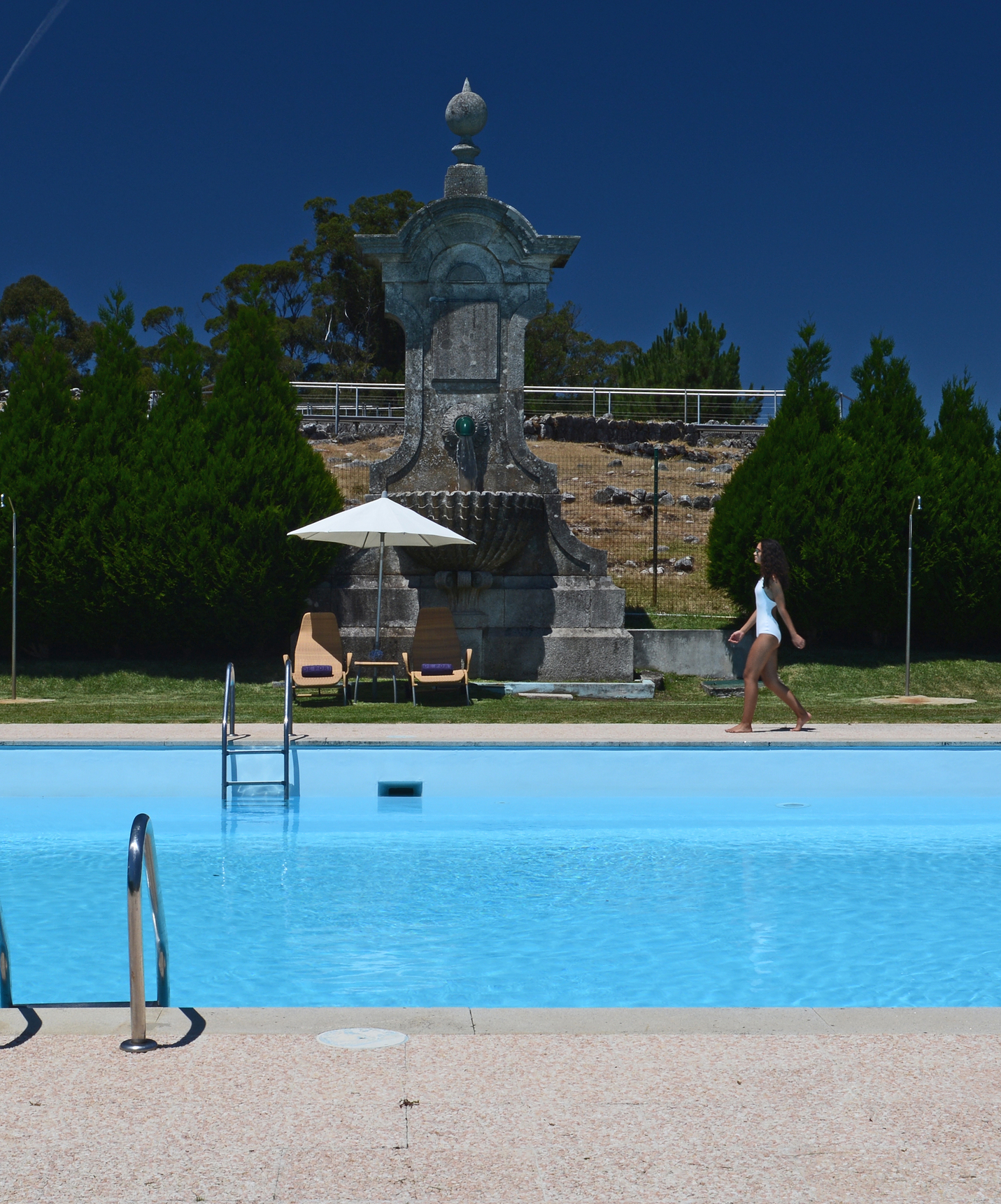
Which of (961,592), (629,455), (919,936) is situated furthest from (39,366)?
(629,455)

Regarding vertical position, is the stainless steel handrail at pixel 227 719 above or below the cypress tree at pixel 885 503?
below

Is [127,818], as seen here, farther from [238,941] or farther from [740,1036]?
[740,1036]

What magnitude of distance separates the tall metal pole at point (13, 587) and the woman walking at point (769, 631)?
7.92 metres

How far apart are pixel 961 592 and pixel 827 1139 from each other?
1518 cm

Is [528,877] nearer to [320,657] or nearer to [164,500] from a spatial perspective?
[320,657]

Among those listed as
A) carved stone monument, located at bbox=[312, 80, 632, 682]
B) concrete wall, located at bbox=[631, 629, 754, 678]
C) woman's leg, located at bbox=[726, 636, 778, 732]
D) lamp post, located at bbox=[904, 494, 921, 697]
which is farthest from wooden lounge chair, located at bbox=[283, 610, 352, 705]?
lamp post, located at bbox=[904, 494, 921, 697]

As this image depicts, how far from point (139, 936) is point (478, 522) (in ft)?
37.3

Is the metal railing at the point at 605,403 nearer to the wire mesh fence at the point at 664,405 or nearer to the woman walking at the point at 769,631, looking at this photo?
the wire mesh fence at the point at 664,405

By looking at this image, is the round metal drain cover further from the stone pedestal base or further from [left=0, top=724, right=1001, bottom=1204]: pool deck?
the stone pedestal base

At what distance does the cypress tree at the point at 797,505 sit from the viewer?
1638cm

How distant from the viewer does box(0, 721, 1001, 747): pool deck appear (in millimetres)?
9445

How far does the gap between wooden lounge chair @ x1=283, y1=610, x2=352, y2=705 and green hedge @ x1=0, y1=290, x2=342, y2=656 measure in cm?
139

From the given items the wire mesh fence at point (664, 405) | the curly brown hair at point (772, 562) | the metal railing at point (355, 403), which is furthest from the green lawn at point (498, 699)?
the wire mesh fence at point (664, 405)

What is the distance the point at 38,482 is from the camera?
15.8 meters
